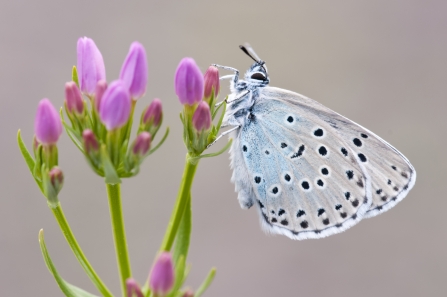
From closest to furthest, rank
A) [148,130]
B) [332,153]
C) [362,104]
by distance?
[148,130] < [332,153] < [362,104]

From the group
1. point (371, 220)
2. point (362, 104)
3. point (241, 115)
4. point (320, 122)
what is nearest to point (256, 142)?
point (241, 115)

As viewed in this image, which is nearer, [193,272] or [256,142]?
[256,142]

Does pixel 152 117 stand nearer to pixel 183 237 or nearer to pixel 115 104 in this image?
pixel 115 104

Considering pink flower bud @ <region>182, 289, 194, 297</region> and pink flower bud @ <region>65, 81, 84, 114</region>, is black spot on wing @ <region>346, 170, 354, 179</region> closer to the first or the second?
pink flower bud @ <region>182, 289, 194, 297</region>

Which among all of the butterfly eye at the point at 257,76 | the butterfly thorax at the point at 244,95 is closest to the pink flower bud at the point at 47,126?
the butterfly thorax at the point at 244,95

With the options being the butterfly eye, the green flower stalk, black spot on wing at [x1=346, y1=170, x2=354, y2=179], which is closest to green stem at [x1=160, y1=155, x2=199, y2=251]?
the green flower stalk

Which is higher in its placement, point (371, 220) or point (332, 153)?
point (332, 153)

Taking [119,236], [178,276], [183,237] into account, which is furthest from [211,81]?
[178,276]

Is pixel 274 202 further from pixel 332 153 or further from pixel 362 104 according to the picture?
pixel 362 104
